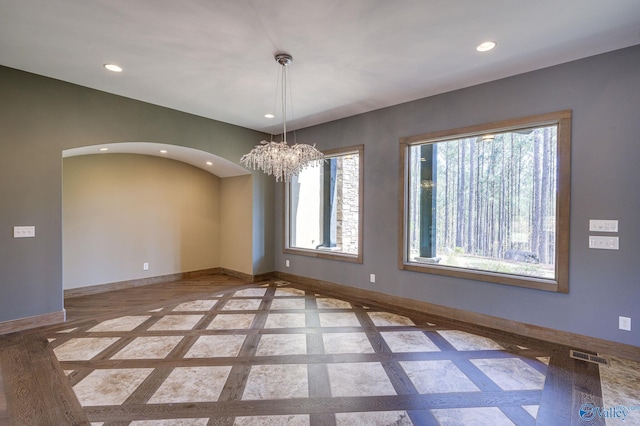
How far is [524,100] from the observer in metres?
3.27

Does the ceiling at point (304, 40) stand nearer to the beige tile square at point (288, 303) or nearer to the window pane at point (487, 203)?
the window pane at point (487, 203)

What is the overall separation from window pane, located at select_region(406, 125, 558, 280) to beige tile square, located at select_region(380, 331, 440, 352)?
120 centimetres

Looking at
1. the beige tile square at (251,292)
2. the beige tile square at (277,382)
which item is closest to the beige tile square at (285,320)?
the beige tile square at (277,382)

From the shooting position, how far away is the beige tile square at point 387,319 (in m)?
3.61

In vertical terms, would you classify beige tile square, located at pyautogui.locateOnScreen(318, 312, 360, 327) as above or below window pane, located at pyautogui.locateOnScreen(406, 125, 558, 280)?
below

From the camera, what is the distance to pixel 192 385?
232 cm

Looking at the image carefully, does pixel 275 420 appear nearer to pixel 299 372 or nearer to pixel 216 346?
pixel 299 372

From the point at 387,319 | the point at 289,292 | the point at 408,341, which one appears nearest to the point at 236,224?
the point at 289,292

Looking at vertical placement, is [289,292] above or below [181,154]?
below

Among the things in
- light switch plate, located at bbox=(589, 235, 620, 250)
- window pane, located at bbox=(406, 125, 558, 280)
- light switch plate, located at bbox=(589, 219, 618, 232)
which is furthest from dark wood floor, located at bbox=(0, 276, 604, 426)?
light switch plate, located at bbox=(589, 219, 618, 232)

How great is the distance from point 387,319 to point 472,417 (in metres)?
1.77

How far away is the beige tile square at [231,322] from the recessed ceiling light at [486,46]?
4.00m

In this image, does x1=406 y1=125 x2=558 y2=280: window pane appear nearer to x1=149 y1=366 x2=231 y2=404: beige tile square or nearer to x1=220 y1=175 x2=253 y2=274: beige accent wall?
x1=149 y1=366 x2=231 y2=404: beige tile square

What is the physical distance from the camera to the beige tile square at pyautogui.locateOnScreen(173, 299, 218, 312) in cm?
409
